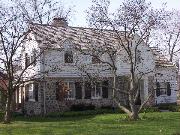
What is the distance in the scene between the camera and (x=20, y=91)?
4319 cm

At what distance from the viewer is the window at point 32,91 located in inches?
1508

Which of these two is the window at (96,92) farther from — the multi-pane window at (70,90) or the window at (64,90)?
the window at (64,90)

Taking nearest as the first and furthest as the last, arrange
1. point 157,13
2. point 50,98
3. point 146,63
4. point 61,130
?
1. point 61,130
2. point 157,13
3. point 50,98
4. point 146,63

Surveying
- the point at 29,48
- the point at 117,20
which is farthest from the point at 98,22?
the point at 29,48

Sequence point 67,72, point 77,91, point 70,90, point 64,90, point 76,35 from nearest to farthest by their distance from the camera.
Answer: point 64,90 < point 67,72 < point 70,90 < point 77,91 < point 76,35

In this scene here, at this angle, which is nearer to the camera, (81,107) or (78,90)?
(81,107)

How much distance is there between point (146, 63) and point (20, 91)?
12770mm

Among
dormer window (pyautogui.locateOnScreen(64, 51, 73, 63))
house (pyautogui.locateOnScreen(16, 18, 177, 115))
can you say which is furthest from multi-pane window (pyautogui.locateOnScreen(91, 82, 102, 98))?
dormer window (pyautogui.locateOnScreen(64, 51, 73, 63))

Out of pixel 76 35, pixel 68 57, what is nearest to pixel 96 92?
pixel 68 57

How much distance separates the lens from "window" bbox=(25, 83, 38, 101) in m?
38.3

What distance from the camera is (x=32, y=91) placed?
39031 millimetres

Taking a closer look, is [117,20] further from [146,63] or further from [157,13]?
[146,63]

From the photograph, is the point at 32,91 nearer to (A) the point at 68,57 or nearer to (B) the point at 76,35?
(A) the point at 68,57

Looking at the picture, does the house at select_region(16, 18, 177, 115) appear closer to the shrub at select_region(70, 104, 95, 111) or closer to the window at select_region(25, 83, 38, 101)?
the window at select_region(25, 83, 38, 101)
